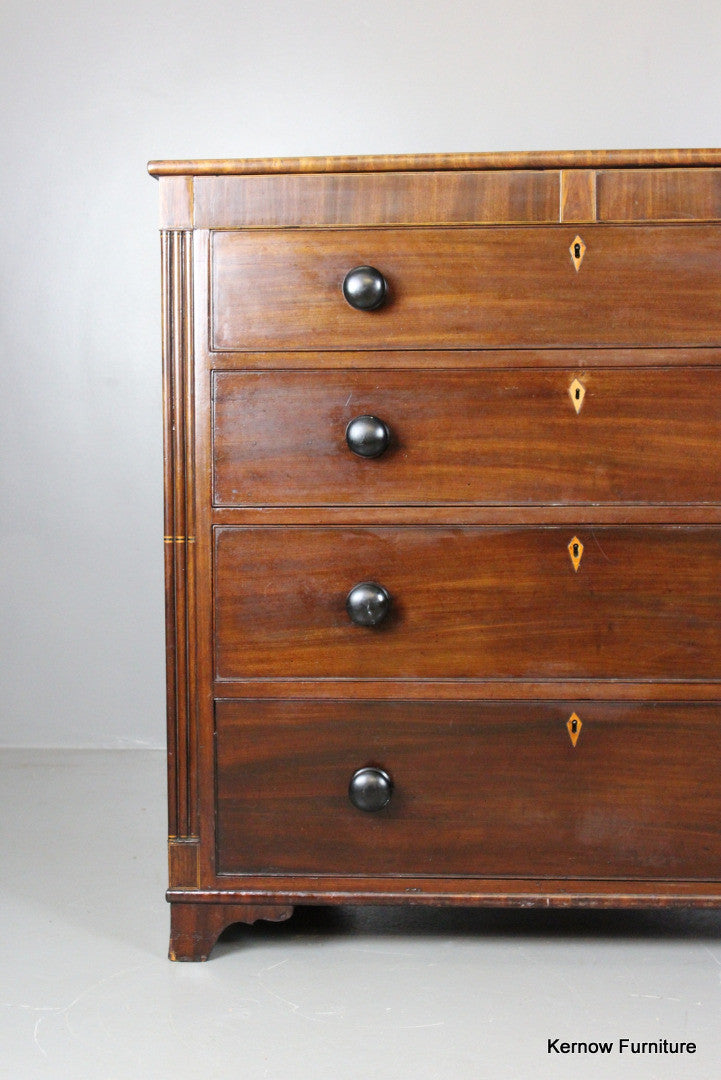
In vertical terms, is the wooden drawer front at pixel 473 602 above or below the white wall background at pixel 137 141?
below

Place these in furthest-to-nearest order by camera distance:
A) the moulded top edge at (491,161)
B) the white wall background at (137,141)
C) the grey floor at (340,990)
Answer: the white wall background at (137,141)
the moulded top edge at (491,161)
the grey floor at (340,990)

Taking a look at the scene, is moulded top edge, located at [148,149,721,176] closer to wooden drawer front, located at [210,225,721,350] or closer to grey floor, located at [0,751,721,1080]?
wooden drawer front, located at [210,225,721,350]

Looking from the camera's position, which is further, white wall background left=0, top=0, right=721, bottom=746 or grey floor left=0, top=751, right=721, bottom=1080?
white wall background left=0, top=0, right=721, bottom=746

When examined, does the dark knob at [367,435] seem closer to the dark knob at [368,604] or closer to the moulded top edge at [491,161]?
the dark knob at [368,604]

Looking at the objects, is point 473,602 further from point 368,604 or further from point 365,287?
point 365,287

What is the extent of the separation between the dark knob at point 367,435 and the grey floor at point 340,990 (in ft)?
2.40

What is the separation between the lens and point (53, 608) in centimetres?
252

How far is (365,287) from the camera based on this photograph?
1437 millimetres

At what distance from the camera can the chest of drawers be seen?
1452 mm

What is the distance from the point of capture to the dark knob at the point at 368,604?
1.47 metres

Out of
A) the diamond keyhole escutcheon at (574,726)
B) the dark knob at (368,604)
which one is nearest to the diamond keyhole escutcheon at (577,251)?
the dark knob at (368,604)

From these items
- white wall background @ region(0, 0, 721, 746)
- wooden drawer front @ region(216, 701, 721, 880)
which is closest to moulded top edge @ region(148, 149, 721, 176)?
wooden drawer front @ region(216, 701, 721, 880)

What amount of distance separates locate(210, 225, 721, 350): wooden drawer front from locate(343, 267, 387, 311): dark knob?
20 mm

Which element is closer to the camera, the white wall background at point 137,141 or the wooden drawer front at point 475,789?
the wooden drawer front at point 475,789
